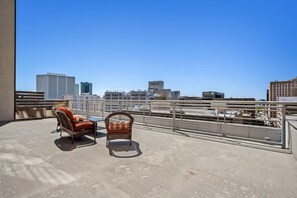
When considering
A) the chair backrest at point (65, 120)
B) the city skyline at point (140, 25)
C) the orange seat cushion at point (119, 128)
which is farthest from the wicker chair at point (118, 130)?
the city skyline at point (140, 25)

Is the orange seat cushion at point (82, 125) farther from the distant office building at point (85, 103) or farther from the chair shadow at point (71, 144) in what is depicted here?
the distant office building at point (85, 103)

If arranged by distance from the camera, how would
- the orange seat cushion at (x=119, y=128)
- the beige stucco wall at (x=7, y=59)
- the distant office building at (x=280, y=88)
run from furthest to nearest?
the distant office building at (x=280, y=88)
the beige stucco wall at (x=7, y=59)
the orange seat cushion at (x=119, y=128)

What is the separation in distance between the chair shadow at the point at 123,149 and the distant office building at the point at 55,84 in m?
15.4

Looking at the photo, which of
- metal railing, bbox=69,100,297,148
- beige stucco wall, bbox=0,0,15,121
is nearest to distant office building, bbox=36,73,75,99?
beige stucco wall, bbox=0,0,15,121

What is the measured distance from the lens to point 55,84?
1938cm

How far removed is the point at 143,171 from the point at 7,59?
27.8ft

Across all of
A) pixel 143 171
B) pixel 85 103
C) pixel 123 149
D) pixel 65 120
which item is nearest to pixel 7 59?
pixel 85 103

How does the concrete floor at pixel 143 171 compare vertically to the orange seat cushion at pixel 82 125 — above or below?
below

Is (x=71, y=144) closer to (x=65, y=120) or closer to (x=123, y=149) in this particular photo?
(x=65, y=120)

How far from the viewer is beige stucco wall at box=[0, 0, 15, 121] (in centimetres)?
723

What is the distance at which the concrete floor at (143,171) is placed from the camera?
1.92 metres

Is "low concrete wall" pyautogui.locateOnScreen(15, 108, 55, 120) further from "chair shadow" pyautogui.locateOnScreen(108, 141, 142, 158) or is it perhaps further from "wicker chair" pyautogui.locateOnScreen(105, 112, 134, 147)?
"wicker chair" pyautogui.locateOnScreen(105, 112, 134, 147)

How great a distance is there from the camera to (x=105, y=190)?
75.7 inches

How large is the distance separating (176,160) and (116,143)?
5.65 ft
